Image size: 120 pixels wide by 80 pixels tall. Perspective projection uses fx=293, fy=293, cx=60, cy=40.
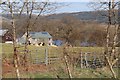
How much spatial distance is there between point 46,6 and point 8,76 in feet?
9.93

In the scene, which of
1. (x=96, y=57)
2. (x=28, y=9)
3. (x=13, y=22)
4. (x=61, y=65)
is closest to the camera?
(x=13, y=22)

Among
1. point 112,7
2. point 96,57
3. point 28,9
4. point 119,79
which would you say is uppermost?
point 28,9

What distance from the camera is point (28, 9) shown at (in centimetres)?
782

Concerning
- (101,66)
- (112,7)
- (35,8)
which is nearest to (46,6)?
(35,8)

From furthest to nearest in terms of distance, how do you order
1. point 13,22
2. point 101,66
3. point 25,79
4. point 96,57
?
point 96,57 < point 101,66 < point 25,79 < point 13,22

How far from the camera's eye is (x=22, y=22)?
8.02 metres

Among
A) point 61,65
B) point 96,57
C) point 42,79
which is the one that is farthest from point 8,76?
point 96,57

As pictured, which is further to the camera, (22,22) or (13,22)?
(22,22)

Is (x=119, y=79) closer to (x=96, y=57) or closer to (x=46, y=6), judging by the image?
(x=46, y=6)

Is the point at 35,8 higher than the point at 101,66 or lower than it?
higher

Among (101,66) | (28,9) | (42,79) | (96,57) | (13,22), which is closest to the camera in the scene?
(13,22)

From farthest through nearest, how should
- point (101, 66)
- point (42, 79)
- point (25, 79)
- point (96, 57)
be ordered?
point (96, 57)
point (101, 66)
point (42, 79)
point (25, 79)

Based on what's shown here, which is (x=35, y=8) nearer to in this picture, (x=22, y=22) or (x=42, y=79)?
(x=22, y=22)

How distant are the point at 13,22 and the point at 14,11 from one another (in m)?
0.28
